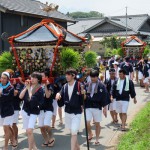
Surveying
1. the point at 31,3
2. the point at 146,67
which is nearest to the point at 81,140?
the point at 146,67

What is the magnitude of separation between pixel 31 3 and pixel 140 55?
8318 millimetres

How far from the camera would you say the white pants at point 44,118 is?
24.5ft

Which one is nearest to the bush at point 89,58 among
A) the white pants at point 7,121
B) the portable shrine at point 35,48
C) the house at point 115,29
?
the portable shrine at point 35,48

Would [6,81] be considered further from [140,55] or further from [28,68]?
[140,55]

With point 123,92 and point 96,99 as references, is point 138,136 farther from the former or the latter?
point 123,92

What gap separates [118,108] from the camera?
905 cm

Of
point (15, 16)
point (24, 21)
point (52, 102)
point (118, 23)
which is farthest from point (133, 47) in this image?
point (118, 23)

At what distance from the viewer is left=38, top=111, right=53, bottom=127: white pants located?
7.47 meters

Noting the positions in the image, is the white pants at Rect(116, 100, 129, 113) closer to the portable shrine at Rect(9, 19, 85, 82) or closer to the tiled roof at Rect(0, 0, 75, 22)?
the portable shrine at Rect(9, 19, 85, 82)

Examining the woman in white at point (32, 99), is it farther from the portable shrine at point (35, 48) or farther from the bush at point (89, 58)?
the bush at point (89, 58)

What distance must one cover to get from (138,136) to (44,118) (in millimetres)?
2238

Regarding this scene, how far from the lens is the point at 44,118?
7.56 metres

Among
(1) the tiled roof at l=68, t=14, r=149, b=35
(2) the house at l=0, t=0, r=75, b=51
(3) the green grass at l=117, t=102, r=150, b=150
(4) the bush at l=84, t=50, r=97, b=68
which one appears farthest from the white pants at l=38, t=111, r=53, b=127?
(1) the tiled roof at l=68, t=14, r=149, b=35

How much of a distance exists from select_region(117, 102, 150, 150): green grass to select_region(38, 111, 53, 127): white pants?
1.65 metres
